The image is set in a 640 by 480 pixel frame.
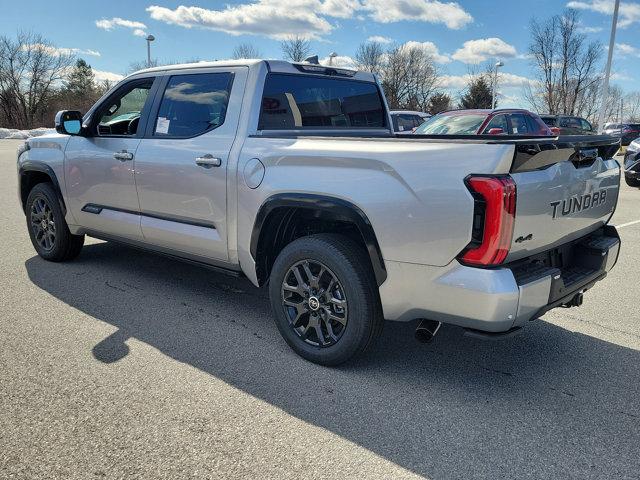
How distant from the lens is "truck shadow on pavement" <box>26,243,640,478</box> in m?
2.52

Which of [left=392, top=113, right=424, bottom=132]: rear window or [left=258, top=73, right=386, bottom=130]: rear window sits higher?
[left=258, top=73, right=386, bottom=130]: rear window

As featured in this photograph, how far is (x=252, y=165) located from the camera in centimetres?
352

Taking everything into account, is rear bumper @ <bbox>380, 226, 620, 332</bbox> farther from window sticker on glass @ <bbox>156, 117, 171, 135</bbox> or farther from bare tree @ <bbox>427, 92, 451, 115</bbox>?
bare tree @ <bbox>427, 92, 451, 115</bbox>

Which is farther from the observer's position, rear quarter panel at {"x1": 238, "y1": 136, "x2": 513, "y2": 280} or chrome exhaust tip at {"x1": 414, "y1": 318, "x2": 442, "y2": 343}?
chrome exhaust tip at {"x1": 414, "y1": 318, "x2": 442, "y2": 343}

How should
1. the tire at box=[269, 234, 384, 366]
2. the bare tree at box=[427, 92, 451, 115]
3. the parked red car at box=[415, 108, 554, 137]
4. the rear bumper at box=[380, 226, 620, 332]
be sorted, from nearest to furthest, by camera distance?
1. the rear bumper at box=[380, 226, 620, 332]
2. the tire at box=[269, 234, 384, 366]
3. the parked red car at box=[415, 108, 554, 137]
4. the bare tree at box=[427, 92, 451, 115]

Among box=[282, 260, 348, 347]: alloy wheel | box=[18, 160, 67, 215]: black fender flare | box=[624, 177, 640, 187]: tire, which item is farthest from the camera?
box=[624, 177, 640, 187]: tire

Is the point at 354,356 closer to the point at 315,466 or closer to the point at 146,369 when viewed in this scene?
the point at 315,466

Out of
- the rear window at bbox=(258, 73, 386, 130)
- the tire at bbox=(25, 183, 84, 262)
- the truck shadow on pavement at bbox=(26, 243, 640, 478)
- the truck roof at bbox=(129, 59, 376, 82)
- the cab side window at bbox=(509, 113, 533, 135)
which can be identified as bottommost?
the truck shadow on pavement at bbox=(26, 243, 640, 478)

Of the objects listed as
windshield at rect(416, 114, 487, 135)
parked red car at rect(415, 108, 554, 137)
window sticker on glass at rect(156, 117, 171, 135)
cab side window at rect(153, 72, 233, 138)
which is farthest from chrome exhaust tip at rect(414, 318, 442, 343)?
windshield at rect(416, 114, 487, 135)

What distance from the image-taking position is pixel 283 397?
299 centimetres

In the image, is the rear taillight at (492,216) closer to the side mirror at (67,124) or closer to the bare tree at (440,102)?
the side mirror at (67,124)

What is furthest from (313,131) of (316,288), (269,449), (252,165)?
(269,449)

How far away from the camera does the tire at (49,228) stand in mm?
5355

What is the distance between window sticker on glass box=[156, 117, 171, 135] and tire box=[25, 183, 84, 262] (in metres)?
1.68
